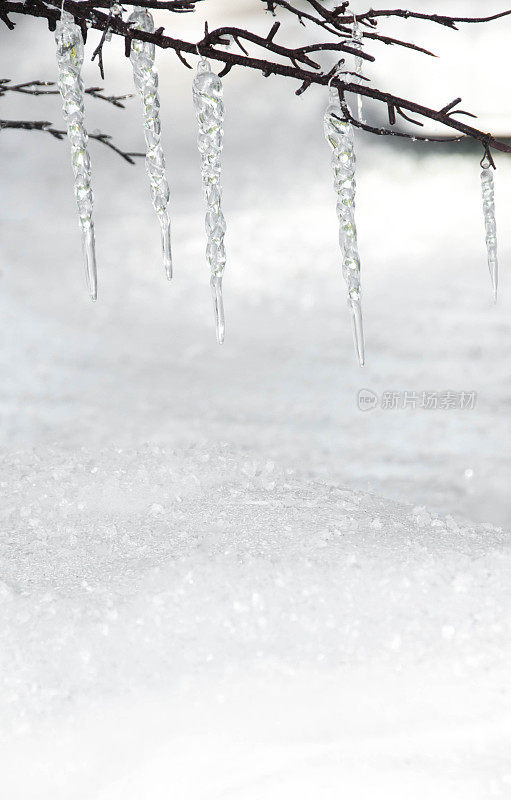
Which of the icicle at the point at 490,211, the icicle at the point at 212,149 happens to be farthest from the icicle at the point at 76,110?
the icicle at the point at 490,211

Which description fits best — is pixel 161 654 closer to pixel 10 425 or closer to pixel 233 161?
pixel 10 425

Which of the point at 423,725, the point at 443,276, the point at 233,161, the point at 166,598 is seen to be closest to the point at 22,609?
the point at 166,598

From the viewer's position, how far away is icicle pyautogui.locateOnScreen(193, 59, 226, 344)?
4.37 feet

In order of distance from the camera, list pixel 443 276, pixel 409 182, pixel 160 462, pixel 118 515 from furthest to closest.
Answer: pixel 409 182
pixel 443 276
pixel 160 462
pixel 118 515

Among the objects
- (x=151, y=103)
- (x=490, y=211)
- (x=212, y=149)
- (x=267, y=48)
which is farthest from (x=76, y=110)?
(x=490, y=211)

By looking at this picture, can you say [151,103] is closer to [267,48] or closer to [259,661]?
[267,48]

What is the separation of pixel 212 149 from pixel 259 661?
34.0 inches

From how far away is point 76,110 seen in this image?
1.35m

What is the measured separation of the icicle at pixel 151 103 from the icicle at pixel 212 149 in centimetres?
7

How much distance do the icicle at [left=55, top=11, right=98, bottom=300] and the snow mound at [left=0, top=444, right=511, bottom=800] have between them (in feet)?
1.73

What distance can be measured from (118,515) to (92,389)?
11.0 ft

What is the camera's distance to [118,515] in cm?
180

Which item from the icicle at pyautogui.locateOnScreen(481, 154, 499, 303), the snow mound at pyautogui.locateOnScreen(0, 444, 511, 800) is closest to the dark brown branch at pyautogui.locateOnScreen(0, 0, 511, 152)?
the icicle at pyautogui.locateOnScreen(481, 154, 499, 303)

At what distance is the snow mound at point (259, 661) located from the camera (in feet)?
3.50
